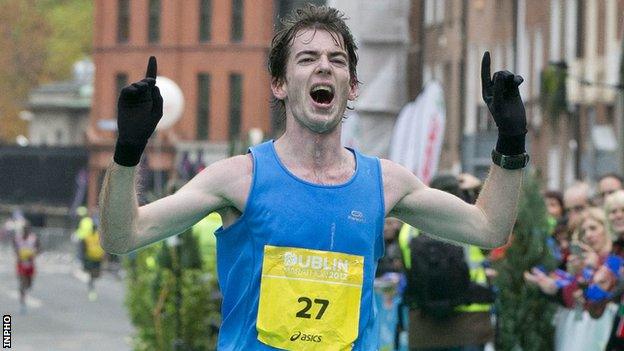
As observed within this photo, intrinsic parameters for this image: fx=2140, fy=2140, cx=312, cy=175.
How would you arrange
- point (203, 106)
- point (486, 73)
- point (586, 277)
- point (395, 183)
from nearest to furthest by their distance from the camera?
point (486, 73) → point (395, 183) → point (586, 277) → point (203, 106)

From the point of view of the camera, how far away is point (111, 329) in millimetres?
30203

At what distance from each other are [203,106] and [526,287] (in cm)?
6806

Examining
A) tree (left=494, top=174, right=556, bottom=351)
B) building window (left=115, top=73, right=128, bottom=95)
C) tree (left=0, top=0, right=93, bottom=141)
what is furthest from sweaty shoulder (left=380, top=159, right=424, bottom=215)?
tree (left=0, top=0, right=93, bottom=141)

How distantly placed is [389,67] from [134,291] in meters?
3.39

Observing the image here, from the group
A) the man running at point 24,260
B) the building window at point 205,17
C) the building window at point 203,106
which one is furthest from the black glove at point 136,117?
the building window at point 205,17

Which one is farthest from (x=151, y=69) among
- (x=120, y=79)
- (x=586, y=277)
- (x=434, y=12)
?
(x=120, y=79)

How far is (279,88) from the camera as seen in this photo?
6258 mm

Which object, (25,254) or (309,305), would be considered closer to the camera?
(309,305)

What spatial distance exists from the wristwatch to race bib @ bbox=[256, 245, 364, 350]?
53 cm

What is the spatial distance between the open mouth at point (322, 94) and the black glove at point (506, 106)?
44 centimetres

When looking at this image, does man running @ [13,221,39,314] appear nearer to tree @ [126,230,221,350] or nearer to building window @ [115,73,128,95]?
tree @ [126,230,221,350]

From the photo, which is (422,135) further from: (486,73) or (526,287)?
(486,73)

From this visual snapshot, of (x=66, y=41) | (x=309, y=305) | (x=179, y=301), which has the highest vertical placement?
(x=309, y=305)

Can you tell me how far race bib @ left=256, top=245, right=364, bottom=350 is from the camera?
19.9 ft
